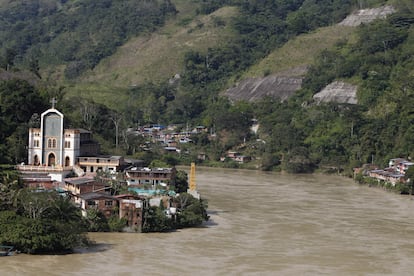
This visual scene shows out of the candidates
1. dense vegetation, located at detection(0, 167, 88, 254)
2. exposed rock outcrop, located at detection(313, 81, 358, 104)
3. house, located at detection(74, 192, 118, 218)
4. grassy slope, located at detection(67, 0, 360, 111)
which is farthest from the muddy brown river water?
grassy slope, located at detection(67, 0, 360, 111)

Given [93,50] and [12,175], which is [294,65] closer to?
[93,50]

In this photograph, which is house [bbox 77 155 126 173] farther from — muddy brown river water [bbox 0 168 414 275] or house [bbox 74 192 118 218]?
house [bbox 74 192 118 218]

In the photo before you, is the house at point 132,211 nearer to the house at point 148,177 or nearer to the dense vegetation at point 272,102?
the house at point 148,177

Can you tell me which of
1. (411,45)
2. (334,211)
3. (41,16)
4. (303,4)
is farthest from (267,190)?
(41,16)

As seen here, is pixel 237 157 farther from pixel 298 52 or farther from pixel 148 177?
pixel 148 177

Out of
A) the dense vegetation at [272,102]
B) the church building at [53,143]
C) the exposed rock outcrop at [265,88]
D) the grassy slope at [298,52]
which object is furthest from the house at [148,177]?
the grassy slope at [298,52]

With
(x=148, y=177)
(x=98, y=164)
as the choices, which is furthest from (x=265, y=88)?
(x=148, y=177)
